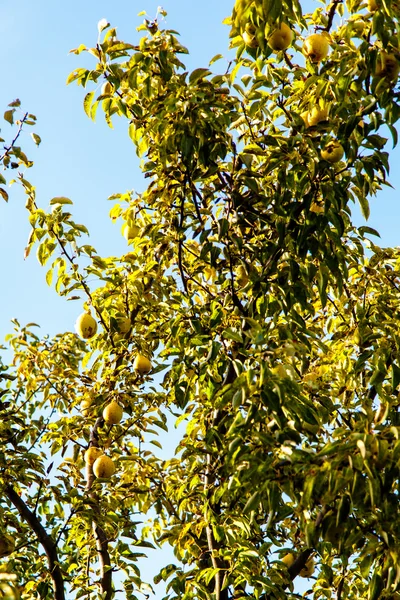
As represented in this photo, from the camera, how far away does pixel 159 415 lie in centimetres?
528

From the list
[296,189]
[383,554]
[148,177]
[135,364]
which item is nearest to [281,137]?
[296,189]

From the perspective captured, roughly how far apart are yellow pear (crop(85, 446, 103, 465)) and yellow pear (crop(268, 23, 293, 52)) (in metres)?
2.85

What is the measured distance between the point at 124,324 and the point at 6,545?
60.9 inches

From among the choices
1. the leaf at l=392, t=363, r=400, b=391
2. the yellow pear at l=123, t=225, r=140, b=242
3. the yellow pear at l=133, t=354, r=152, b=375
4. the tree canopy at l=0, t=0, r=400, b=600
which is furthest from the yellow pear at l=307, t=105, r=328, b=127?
the yellow pear at l=133, t=354, r=152, b=375

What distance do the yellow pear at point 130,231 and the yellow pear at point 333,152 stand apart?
5.26 feet

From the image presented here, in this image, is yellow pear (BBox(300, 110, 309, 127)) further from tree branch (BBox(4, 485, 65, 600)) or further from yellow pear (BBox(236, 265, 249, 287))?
tree branch (BBox(4, 485, 65, 600))

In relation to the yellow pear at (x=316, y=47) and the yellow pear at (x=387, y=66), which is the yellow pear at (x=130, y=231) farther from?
the yellow pear at (x=387, y=66)

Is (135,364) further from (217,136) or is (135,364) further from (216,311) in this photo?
(217,136)

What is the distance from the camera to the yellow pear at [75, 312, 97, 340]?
5.02 meters

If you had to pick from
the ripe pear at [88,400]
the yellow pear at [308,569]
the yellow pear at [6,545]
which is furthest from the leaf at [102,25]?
the yellow pear at [308,569]

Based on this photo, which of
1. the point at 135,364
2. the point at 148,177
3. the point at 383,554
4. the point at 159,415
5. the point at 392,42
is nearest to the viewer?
the point at 383,554

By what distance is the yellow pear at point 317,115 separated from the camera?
4023mm

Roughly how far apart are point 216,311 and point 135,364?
3.51 feet

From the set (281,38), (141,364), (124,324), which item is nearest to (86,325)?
(124,324)
